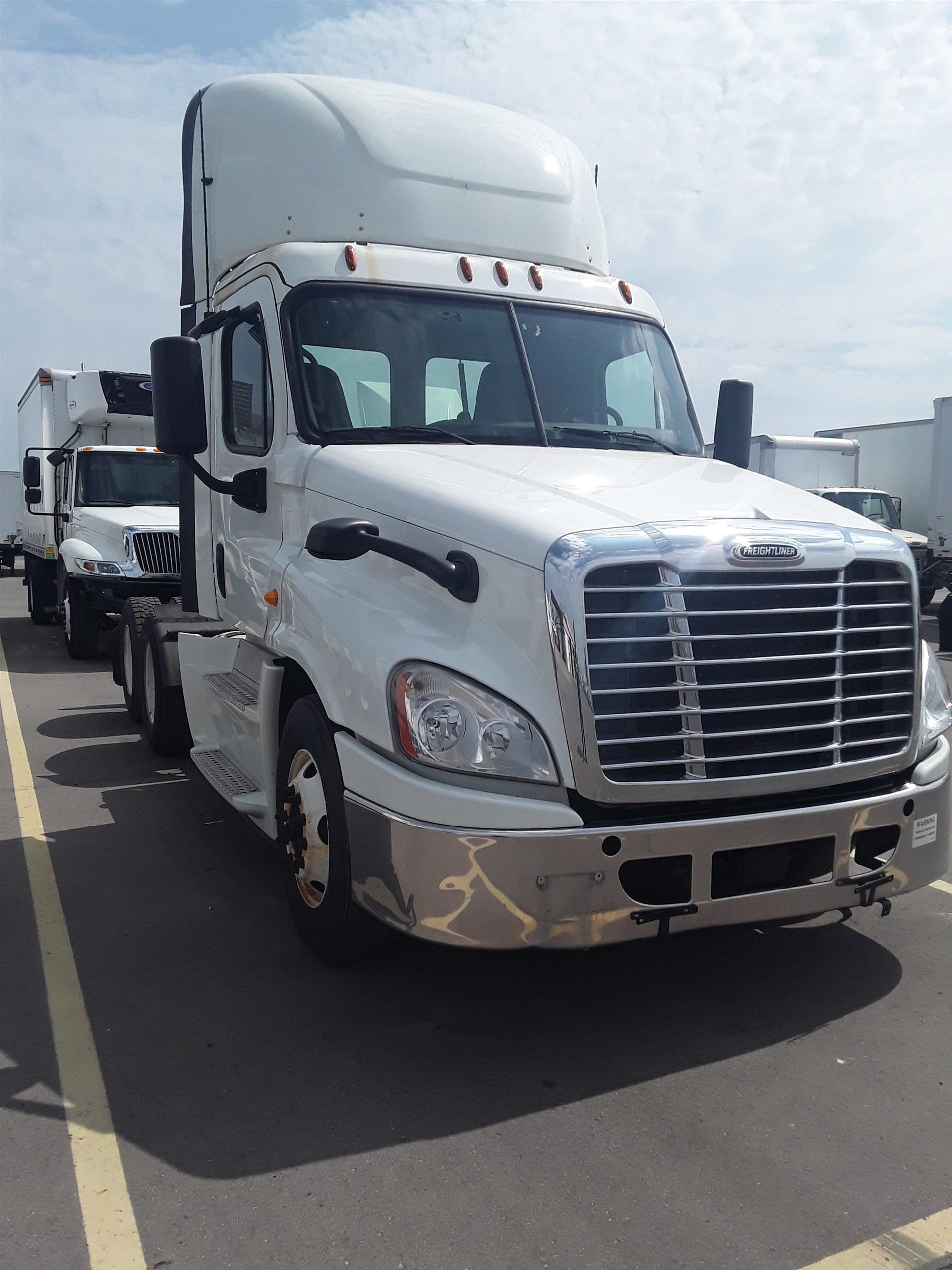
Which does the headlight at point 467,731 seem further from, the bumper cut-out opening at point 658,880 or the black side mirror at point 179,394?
the black side mirror at point 179,394

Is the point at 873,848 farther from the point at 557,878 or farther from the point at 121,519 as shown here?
the point at 121,519

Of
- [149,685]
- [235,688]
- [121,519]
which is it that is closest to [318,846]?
[235,688]

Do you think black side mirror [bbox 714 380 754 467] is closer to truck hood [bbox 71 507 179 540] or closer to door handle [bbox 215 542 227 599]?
door handle [bbox 215 542 227 599]

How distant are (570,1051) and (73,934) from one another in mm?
2268

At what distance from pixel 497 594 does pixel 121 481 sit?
421 inches

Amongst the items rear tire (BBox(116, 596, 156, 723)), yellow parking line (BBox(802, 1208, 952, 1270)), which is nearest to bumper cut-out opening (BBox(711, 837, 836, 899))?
yellow parking line (BBox(802, 1208, 952, 1270))

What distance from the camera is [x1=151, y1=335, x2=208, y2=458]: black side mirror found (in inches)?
190

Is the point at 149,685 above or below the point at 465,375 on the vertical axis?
below

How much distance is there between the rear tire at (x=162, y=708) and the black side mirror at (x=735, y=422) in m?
3.92

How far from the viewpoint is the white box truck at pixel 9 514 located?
2956 centimetres

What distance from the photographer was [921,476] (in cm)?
2242

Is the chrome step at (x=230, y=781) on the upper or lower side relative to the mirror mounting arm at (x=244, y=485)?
lower

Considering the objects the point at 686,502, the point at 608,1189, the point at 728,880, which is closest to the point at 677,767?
Result: the point at 728,880

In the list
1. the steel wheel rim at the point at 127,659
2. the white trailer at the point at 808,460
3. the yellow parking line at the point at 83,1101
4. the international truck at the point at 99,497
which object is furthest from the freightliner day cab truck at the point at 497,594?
the white trailer at the point at 808,460
